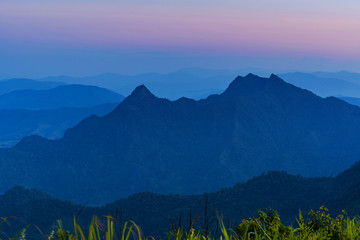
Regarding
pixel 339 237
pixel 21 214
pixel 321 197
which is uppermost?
pixel 339 237

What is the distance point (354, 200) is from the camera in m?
100

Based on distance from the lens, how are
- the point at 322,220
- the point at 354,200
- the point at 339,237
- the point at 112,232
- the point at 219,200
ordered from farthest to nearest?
the point at 219,200
the point at 354,200
the point at 322,220
the point at 339,237
the point at 112,232

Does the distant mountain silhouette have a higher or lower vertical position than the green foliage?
lower

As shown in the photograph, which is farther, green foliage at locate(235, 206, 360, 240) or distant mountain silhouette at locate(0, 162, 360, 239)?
distant mountain silhouette at locate(0, 162, 360, 239)

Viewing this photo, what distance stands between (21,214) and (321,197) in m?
97.1

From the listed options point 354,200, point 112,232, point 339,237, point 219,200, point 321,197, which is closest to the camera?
point 112,232

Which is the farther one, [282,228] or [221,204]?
[221,204]

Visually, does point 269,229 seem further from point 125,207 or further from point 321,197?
point 125,207

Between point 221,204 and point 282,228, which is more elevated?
point 282,228

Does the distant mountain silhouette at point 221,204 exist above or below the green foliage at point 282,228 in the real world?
below

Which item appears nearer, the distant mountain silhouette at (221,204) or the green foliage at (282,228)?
the green foliage at (282,228)

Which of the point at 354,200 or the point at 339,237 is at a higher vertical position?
the point at 339,237

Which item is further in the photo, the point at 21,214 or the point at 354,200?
the point at 21,214

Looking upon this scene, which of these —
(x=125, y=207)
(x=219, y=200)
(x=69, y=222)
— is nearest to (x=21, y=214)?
(x=69, y=222)
